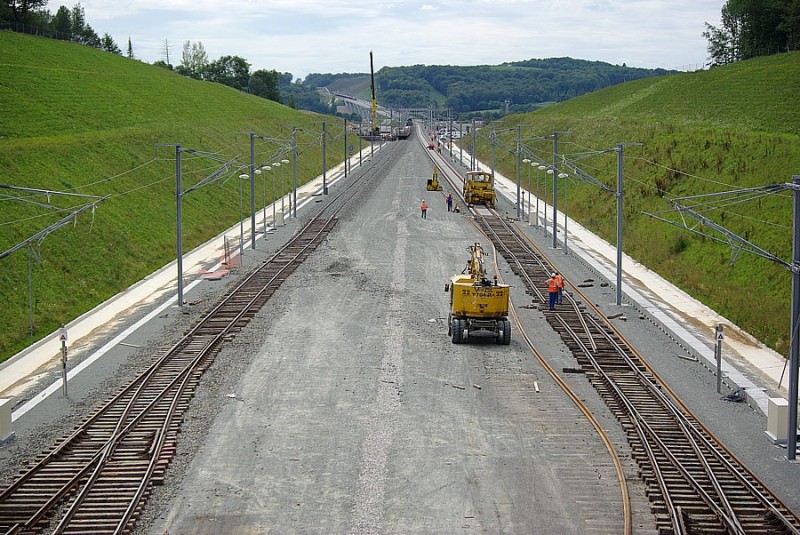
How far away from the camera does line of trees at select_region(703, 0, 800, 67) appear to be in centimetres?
11575

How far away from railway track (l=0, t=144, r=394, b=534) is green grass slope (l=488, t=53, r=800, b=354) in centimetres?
1567

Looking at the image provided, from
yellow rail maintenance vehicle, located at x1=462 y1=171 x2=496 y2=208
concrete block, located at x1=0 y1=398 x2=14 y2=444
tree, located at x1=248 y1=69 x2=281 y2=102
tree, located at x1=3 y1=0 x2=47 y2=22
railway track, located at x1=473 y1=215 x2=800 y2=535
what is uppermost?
tree, located at x1=3 y1=0 x2=47 y2=22

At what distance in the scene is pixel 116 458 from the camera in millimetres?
20984

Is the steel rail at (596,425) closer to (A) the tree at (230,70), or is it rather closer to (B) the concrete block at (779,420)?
(B) the concrete block at (779,420)

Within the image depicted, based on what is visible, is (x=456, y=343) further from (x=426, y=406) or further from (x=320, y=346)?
(x=426, y=406)

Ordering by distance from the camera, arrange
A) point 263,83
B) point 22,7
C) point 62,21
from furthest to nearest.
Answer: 1. point 263,83
2. point 62,21
3. point 22,7

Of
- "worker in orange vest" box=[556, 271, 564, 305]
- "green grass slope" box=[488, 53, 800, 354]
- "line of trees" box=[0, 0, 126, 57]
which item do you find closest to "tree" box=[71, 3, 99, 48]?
"line of trees" box=[0, 0, 126, 57]

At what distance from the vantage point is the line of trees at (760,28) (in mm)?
115750

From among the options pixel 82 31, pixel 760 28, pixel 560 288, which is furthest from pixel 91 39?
pixel 560 288

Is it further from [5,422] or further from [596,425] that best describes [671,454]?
[5,422]

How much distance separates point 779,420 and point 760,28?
11894 cm

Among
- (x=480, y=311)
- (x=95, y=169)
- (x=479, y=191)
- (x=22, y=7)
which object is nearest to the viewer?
(x=480, y=311)

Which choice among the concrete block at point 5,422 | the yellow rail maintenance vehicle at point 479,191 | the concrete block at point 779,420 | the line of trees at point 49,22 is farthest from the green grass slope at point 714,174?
the line of trees at point 49,22

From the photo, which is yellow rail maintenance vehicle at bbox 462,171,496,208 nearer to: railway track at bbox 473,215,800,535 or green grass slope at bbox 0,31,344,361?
green grass slope at bbox 0,31,344,361
